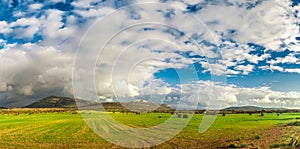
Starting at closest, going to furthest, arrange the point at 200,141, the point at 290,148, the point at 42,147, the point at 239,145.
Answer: the point at 290,148 → the point at 239,145 → the point at 42,147 → the point at 200,141

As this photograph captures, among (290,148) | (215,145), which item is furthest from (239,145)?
(290,148)

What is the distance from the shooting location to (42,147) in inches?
1196

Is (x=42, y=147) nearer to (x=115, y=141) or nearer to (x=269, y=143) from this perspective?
(x=115, y=141)

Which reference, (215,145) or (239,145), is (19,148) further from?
(239,145)

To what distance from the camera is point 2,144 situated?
108ft

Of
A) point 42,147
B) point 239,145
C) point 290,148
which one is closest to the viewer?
point 290,148

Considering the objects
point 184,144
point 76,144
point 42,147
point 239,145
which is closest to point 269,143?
point 239,145

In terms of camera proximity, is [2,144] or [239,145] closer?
[239,145]

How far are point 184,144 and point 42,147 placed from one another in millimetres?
14551

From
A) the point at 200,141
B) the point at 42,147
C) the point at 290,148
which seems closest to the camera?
the point at 290,148

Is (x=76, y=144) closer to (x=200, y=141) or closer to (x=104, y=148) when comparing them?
(x=104, y=148)

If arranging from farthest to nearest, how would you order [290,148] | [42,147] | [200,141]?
[200,141] → [42,147] → [290,148]

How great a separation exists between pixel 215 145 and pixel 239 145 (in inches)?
90.6

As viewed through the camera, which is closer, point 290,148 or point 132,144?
point 290,148
